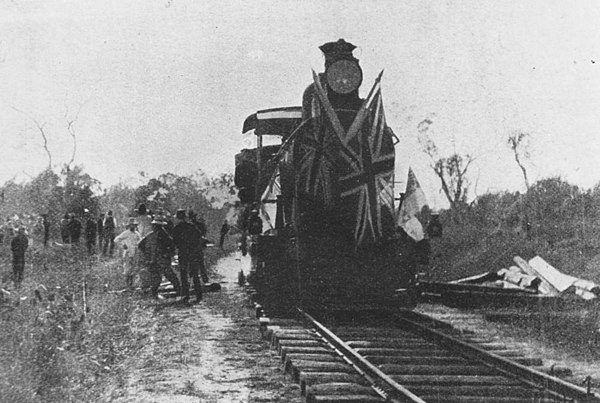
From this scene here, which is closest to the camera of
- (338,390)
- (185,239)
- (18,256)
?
(338,390)

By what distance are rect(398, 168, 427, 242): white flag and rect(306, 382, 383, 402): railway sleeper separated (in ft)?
19.8

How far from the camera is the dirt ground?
7.03 m

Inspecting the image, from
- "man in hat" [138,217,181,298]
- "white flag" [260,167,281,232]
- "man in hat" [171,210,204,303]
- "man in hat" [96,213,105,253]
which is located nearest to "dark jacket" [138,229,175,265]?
"man in hat" [138,217,181,298]

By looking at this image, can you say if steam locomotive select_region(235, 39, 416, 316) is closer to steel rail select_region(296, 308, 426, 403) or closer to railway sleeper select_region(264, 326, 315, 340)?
railway sleeper select_region(264, 326, 315, 340)

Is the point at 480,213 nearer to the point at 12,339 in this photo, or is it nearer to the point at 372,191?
the point at 372,191

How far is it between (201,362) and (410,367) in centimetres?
263

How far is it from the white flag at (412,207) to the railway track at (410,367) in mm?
2461

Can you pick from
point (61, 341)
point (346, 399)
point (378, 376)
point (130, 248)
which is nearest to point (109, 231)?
point (130, 248)

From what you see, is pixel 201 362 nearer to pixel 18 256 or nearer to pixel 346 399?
pixel 346 399

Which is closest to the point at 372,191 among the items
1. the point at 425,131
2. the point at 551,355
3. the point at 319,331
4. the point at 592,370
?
the point at 319,331

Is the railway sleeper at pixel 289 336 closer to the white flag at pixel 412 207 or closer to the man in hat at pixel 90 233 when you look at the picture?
the white flag at pixel 412 207

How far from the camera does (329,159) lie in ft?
39.6

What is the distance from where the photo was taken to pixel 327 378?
6.91 meters

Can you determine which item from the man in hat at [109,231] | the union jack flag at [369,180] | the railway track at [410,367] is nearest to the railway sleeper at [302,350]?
the railway track at [410,367]
